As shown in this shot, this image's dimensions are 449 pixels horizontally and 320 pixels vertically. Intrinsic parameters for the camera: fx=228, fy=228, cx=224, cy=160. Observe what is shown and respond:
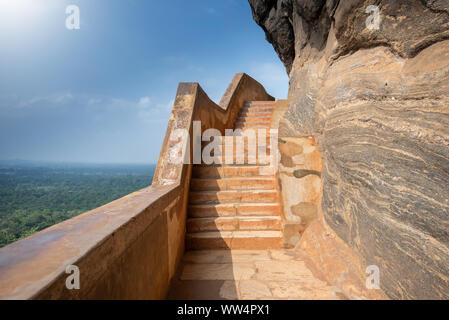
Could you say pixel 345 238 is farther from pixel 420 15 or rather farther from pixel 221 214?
pixel 420 15

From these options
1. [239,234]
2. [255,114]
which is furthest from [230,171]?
[255,114]

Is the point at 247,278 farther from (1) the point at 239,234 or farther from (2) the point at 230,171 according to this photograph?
(2) the point at 230,171

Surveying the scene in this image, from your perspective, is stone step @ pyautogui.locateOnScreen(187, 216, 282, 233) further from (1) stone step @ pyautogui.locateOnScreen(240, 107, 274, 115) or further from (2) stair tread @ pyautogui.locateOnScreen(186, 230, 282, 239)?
(1) stone step @ pyautogui.locateOnScreen(240, 107, 274, 115)

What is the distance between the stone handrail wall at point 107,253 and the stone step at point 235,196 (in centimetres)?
84

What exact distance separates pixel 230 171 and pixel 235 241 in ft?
4.47

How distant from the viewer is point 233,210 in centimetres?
352

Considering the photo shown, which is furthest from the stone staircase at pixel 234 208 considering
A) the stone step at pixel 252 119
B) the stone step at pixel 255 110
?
the stone step at pixel 255 110

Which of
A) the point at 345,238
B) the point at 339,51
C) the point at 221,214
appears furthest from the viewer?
the point at 221,214
